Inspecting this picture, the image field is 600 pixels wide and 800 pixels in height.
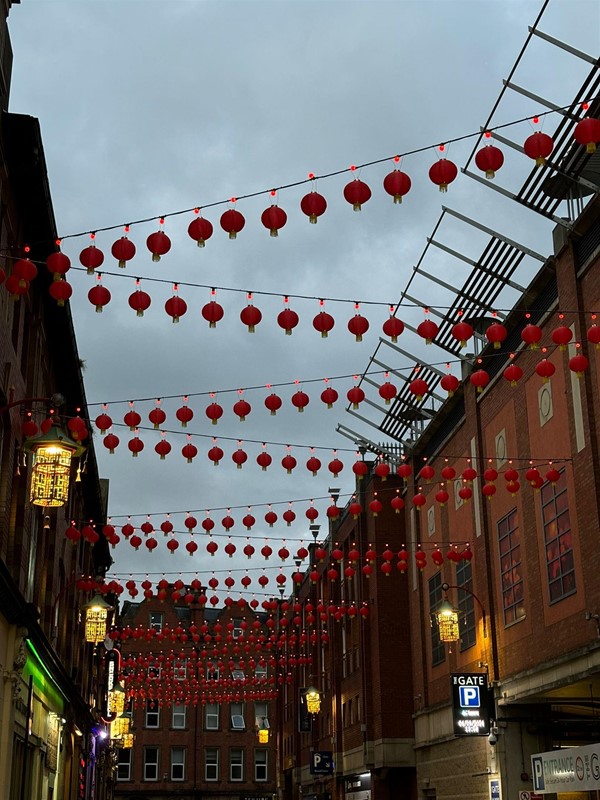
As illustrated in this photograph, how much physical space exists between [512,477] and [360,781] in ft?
74.3

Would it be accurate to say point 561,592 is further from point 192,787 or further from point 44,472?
point 192,787

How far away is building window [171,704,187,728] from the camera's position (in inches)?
2682

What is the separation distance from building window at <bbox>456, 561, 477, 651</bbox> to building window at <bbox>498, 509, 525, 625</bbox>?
2494 millimetres

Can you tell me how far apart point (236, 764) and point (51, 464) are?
59.5m

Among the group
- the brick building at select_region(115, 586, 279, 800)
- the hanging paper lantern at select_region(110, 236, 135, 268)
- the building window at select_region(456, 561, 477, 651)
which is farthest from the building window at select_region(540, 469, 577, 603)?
the brick building at select_region(115, 586, 279, 800)

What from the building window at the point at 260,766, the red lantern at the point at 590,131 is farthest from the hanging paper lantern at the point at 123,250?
the building window at the point at 260,766

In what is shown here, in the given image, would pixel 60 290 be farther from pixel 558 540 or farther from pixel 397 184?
pixel 558 540

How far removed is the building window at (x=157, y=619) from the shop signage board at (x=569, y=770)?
188ft

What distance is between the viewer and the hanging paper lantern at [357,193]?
1173 cm

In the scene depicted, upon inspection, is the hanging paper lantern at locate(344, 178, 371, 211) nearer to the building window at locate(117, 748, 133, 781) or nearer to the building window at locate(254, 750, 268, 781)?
the building window at locate(117, 748, 133, 781)

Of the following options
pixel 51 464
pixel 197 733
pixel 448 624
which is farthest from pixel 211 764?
pixel 51 464

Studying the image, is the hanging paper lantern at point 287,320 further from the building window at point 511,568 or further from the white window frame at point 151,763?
the white window frame at point 151,763

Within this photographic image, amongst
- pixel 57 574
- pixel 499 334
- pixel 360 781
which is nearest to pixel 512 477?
pixel 499 334

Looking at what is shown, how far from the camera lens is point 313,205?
39.1 ft
